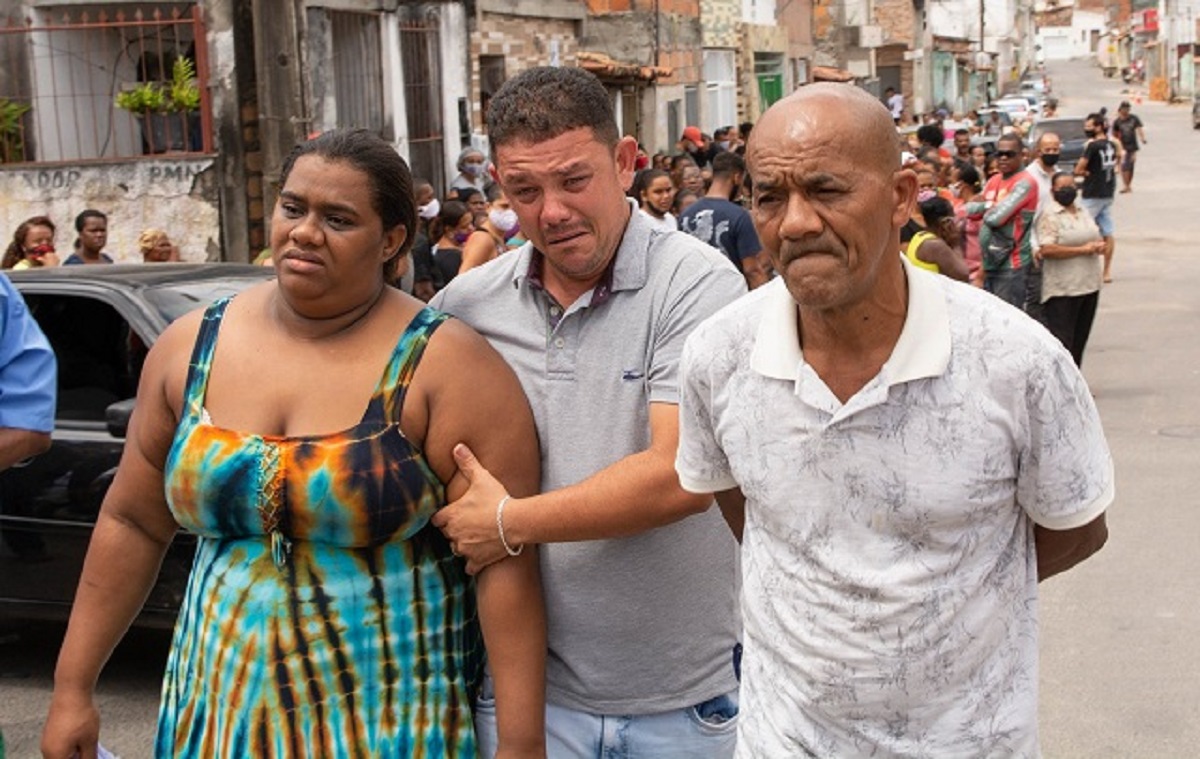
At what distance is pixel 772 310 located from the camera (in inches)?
102

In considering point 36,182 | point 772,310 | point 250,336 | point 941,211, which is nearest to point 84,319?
point 250,336

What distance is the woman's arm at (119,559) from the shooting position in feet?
10.0

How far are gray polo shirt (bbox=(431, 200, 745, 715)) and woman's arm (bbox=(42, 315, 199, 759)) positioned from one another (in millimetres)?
621

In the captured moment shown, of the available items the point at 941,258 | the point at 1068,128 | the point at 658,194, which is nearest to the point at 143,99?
the point at 658,194

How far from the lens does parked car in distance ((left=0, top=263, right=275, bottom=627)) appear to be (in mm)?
6359

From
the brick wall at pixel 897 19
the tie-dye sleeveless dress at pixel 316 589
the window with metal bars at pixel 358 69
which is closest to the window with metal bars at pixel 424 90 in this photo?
the window with metal bars at pixel 358 69

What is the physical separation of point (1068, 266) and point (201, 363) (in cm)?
928

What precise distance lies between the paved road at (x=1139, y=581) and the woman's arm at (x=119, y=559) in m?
3.46

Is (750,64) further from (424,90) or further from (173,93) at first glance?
(173,93)

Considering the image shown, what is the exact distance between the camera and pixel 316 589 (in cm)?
285

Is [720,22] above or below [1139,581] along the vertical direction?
above

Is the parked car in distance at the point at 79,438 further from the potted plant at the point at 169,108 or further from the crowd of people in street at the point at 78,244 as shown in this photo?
the potted plant at the point at 169,108

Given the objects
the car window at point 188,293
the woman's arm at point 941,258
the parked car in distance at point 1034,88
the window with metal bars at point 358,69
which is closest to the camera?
the car window at point 188,293

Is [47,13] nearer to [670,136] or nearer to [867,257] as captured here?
[867,257]
